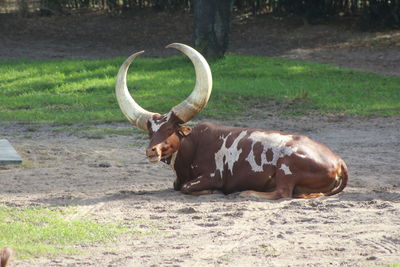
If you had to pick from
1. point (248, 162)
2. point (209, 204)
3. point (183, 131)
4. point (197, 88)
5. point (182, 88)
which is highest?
point (197, 88)

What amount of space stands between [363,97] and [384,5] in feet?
26.4

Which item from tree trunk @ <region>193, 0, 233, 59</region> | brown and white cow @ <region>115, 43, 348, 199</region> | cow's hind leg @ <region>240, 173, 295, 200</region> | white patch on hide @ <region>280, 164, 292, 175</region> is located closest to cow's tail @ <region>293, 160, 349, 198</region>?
brown and white cow @ <region>115, 43, 348, 199</region>

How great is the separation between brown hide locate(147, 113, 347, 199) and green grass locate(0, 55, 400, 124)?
4.75 meters

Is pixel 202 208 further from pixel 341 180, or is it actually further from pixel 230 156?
pixel 341 180

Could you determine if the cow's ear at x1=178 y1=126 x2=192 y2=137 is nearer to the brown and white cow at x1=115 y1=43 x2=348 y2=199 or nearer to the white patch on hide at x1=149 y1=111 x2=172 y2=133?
the brown and white cow at x1=115 y1=43 x2=348 y2=199

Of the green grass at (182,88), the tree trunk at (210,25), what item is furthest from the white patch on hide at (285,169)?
the tree trunk at (210,25)

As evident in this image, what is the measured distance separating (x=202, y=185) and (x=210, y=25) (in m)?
10.1

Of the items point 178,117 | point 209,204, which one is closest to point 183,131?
point 178,117

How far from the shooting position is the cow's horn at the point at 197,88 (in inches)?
350

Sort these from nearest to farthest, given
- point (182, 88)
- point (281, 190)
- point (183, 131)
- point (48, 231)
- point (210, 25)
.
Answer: point (48, 231) → point (281, 190) → point (183, 131) → point (182, 88) → point (210, 25)

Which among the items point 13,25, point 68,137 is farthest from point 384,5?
point 68,137

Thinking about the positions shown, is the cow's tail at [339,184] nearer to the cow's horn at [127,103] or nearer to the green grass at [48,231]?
the cow's horn at [127,103]

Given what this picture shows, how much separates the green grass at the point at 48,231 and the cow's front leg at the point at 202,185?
1.22m

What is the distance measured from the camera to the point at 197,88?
8.97 m
